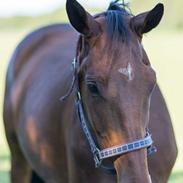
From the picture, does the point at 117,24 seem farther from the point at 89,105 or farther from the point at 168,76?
the point at 168,76

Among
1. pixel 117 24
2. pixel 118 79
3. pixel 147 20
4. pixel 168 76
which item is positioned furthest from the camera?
pixel 168 76

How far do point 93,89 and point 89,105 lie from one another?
0.13 metres

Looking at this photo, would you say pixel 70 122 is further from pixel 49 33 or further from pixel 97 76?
pixel 49 33

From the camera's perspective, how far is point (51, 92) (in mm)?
4398

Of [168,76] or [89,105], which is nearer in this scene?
[89,105]

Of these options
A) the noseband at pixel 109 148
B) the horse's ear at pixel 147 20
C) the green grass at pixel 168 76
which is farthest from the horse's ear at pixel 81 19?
the green grass at pixel 168 76

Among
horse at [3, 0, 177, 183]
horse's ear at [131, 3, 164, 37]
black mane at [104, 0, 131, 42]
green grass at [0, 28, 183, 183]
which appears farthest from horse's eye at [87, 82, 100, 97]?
green grass at [0, 28, 183, 183]

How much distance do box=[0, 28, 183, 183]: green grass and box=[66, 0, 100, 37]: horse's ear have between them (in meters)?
2.31

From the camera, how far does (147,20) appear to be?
329 cm

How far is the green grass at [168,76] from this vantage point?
8.20 meters

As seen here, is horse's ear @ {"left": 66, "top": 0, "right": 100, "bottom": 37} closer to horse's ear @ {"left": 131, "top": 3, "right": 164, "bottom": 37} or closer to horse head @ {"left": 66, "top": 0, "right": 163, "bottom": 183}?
horse head @ {"left": 66, "top": 0, "right": 163, "bottom": 183}

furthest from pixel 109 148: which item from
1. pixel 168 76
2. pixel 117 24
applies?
pixel 168 76

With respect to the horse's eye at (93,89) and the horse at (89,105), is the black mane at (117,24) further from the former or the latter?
the horse's eye at (93,89)

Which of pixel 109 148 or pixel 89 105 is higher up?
pixel 89 105
